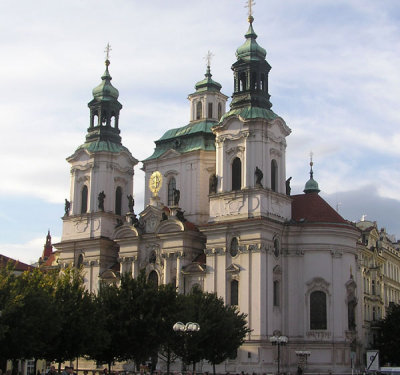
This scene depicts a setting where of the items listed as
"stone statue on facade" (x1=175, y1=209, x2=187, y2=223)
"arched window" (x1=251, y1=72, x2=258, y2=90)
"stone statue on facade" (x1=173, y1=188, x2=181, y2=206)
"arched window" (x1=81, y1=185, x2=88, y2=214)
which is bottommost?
"stone statue on facade" (x1=175, y1=209, x2=187, y2=223)

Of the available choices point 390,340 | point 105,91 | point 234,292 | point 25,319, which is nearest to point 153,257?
point 234,292

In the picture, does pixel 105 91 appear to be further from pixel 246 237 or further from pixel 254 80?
pixel 246 237

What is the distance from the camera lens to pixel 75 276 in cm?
4556

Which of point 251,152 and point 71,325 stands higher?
point 251,152

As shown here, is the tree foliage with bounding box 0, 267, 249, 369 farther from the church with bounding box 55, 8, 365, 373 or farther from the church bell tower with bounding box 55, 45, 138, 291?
the church bell tower with bounding box 55, 45, 138, 291

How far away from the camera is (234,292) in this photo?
55438mm

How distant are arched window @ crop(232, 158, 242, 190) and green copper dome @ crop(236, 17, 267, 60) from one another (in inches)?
372

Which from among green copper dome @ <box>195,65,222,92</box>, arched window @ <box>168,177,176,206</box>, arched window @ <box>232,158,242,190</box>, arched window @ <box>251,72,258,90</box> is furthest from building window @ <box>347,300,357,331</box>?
green copper dome @ <box>195,65,222,92</box>

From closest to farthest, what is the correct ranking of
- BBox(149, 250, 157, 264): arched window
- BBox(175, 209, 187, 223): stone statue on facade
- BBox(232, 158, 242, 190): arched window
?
BBox(232, 158, 242, 190): arched window, BBox(175, 209, 187, 223): stone statue on facade, BBox(149, 250, 157, 264): arched window

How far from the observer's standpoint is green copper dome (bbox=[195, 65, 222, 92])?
70250mm

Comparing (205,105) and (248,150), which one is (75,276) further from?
(205,105)

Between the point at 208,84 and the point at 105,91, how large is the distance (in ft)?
34.1

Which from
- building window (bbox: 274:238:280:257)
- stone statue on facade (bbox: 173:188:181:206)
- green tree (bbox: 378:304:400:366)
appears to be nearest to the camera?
building window (bbox: 274:238:280:257)

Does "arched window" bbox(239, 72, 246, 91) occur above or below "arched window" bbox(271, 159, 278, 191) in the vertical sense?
above
